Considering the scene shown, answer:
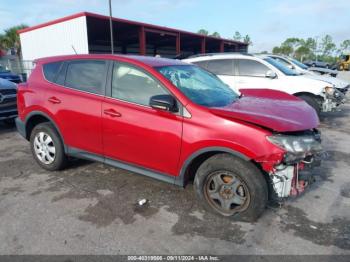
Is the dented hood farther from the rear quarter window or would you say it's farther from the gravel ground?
the rear quarter window

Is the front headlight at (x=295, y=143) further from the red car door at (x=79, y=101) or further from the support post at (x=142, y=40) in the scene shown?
the support post at (x=142, y=40)

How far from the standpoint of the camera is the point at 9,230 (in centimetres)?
295

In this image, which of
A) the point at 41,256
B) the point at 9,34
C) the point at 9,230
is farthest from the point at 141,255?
the point at 9,34

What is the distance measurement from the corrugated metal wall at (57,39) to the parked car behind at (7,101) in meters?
11.4

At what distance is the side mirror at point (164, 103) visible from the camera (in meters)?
3.06

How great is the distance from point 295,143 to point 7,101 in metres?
6.60

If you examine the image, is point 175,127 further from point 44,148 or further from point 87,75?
point 44,148

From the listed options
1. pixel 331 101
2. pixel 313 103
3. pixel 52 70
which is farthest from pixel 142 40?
pixel 52 70

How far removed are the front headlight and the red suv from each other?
1 centimetres

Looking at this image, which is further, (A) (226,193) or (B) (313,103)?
(B) (313,103)

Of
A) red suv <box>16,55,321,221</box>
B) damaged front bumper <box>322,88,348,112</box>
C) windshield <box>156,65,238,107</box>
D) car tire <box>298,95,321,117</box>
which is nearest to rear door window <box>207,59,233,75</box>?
car tire <box>298,95,321,117</box>

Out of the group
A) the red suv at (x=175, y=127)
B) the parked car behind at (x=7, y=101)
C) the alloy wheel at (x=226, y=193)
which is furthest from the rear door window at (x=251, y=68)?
the parked car behind at (x=7, y=101)

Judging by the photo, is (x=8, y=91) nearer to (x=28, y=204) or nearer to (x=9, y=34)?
(x=28, y=204)

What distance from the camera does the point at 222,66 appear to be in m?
8.35
